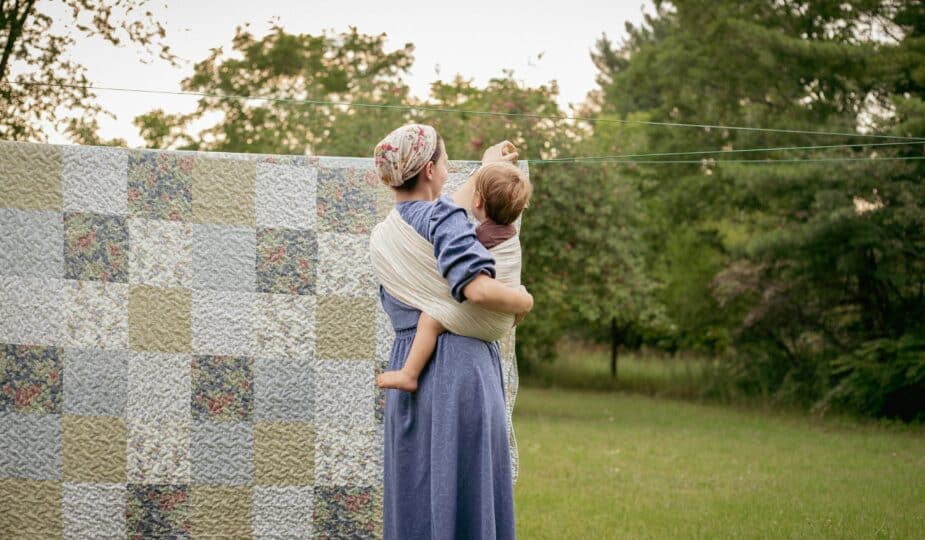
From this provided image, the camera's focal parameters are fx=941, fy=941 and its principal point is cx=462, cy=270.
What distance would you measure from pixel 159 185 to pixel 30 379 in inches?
36.0

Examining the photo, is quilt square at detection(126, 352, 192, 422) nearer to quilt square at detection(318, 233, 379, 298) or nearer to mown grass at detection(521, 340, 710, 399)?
quilt square at detection(318, 233, 379, 298)

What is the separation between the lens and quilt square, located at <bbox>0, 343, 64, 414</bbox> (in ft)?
12.2

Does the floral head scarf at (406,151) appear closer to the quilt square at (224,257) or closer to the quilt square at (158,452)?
the quilt square at (224,257)

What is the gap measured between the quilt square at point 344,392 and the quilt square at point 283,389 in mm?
37

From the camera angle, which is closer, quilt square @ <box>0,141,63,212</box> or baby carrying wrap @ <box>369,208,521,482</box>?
baby carrying wrap @ <box>369,208,521,482</box>

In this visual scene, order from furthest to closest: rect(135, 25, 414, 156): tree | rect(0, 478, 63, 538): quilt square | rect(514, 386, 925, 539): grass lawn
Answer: rect(135, 25, 414, 156): tree, rect(514, 386, 925, 539): grass lawn, rect(0, 478, 63, 538): quilt square

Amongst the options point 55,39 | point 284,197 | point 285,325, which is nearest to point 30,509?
point 285,325

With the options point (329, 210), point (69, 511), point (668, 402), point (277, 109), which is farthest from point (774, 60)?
point (69, 511)

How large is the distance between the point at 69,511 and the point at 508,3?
10.3 meters

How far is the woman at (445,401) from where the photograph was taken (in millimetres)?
2490

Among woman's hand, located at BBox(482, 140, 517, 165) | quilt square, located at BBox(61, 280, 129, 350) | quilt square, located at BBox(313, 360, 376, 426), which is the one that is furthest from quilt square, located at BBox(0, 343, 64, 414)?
woman's hand, located at BBox(482, 140, 517, 165)

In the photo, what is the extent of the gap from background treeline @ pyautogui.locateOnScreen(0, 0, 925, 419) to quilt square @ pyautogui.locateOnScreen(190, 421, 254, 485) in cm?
742

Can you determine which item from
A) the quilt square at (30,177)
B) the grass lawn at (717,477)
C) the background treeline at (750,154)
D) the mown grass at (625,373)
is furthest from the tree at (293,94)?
the quilt square at (30,177)

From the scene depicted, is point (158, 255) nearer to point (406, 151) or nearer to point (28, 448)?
point (28, 448)
